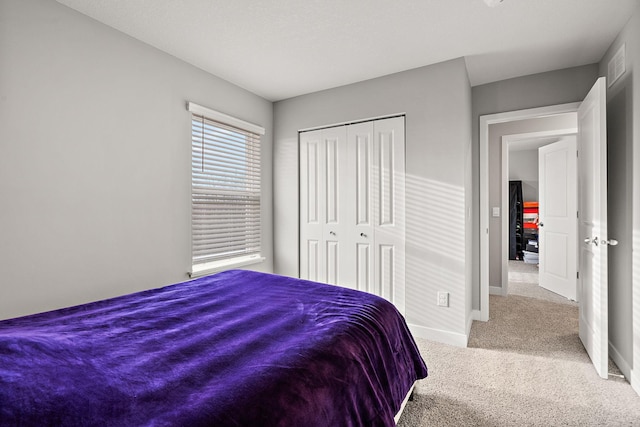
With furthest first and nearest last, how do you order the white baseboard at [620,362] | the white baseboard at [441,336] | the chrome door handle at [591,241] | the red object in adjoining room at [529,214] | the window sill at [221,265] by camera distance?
the red object in adjoining room at [529,214] < the window sill at [221,265] < the white baseboard at [441,336] < the chrome door handle at [591,241] < the white baseboard at [620,362]

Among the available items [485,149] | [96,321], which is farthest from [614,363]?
[96,321]

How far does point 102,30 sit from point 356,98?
7.28 feet

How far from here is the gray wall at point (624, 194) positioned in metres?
2.02

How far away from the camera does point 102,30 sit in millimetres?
2197

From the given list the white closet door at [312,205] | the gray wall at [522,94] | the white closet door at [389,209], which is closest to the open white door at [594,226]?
the gray wall at [522,94]

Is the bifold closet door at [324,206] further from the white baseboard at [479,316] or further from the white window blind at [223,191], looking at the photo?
the white baseboard at [479,316]

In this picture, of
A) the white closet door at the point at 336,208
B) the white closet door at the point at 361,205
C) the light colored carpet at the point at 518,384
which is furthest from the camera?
the white closet door at the point at 336,208

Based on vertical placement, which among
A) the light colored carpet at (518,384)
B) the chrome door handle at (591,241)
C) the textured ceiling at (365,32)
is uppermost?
the textured ceiling at (365,32)

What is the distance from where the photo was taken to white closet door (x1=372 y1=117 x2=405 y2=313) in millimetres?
3059

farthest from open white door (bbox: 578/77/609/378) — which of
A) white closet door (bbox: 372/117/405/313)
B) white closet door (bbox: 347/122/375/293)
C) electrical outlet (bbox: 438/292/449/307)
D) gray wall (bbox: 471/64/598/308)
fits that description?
white closet door (bbox: 347/122/375/293)

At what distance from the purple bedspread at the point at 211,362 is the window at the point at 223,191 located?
124 cm

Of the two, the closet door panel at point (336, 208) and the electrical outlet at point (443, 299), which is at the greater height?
the closet door panel at point (336, 208)

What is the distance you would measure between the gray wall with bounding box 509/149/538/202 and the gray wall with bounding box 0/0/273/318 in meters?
7.32

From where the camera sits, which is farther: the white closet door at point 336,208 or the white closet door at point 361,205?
the white closet door at point 336,208
